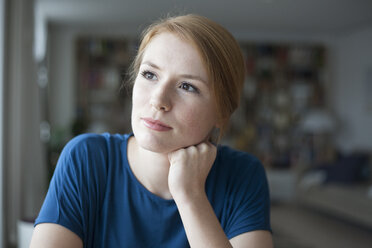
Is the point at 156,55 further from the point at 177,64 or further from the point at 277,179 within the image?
the point at 277,179

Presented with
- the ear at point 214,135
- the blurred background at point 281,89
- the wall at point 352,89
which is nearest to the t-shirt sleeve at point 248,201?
the ear at point 214,135

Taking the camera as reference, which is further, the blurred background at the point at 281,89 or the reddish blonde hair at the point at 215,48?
the blurred background at the point at 281,89

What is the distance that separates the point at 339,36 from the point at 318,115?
179 cm

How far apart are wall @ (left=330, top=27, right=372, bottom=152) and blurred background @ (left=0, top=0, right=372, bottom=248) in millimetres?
18

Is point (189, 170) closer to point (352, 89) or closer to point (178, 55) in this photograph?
point (178, 55)

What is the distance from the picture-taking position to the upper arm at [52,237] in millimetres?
915

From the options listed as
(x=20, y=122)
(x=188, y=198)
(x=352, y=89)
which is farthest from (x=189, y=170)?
(x=352, y=89)

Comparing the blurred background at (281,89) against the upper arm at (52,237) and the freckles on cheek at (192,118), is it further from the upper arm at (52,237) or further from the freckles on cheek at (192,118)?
the upper arm at (52,237)

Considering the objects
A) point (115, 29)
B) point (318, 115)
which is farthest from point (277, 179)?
point (115, 29)

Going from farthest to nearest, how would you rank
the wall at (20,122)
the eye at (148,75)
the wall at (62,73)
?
the wall at (62,73)
the wall at (20,122)
the eye at (148,75)

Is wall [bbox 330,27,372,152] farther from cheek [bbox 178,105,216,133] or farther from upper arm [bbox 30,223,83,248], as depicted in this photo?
upper arm [bbox 30,223,83,248]

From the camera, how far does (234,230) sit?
1055 millimetres

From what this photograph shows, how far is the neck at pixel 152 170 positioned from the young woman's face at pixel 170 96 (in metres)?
0.09

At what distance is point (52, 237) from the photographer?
0.92m
